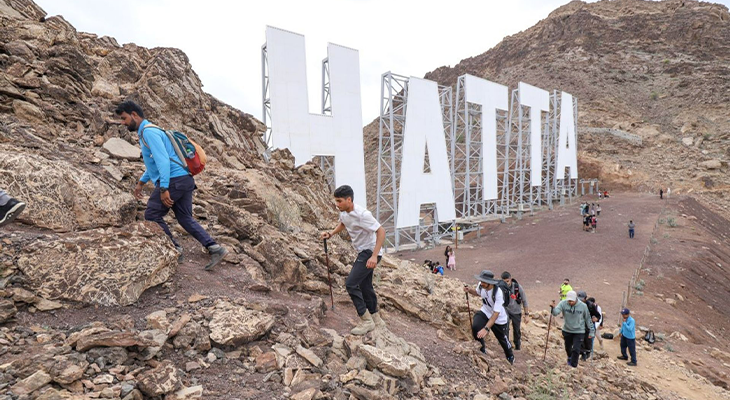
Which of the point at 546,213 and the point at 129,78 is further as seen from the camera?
the point at 546,213

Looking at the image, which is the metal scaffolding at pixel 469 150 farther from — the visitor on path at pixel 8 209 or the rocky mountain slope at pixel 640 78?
the visitor on path at pixel 8 209

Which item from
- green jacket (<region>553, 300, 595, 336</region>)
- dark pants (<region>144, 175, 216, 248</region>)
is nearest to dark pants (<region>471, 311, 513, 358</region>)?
green jacket (<region>553, 300, 595, 336</region>)

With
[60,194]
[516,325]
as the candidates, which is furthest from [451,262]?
[60,194]

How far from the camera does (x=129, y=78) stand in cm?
790

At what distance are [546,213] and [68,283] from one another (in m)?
32.1

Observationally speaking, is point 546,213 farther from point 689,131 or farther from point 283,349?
point 283,349

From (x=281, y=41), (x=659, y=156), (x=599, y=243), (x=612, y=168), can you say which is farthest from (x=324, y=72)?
(x=659, y=156)

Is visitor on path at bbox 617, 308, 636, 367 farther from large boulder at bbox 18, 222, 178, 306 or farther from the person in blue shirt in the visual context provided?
large boulder at bbox 18, 222, 178, 306

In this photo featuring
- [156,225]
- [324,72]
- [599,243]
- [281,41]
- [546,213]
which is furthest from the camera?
[546,213]

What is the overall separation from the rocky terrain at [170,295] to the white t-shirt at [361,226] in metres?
0.85

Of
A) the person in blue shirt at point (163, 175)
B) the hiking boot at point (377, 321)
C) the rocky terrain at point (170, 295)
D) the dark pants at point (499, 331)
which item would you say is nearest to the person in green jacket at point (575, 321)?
the rocky terrain at point (170, 295)

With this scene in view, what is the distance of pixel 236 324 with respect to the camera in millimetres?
2965

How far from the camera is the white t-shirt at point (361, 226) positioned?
144 inches

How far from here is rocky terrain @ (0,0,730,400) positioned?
7.87ft
